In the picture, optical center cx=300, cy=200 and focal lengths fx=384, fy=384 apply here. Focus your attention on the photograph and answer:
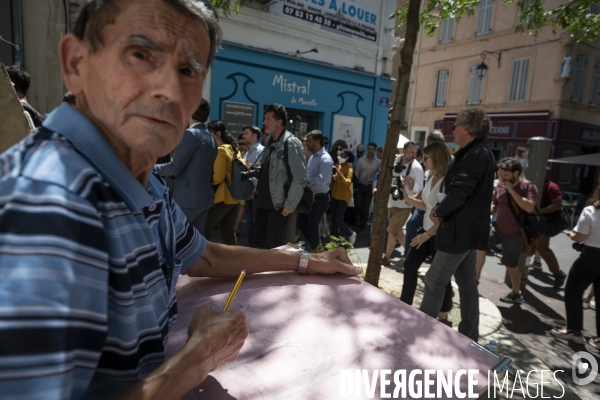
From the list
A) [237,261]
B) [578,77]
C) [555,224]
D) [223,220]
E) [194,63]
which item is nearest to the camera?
[194,63]

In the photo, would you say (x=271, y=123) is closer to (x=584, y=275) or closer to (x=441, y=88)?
(x=584, y=275)

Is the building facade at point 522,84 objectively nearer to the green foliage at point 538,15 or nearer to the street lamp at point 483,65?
the street lamp at point 483,65

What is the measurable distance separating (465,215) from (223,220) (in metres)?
2.97

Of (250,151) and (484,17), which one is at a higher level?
(484,17)

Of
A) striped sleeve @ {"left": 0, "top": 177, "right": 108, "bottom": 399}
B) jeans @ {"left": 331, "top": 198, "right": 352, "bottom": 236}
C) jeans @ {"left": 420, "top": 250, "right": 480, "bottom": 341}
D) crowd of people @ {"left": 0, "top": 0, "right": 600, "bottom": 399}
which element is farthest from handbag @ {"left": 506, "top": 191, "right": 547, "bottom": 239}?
striped sleeve @ {"left": 0, "top": 177, "right": 108, "bottom": 399}

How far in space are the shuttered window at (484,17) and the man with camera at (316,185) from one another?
56.9 ft

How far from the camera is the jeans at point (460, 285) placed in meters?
→ 3.26

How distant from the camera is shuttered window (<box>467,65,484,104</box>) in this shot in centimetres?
1938

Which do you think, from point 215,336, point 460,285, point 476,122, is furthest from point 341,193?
point 215,336

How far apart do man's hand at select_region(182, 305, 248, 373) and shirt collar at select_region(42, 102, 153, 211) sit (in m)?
0.33

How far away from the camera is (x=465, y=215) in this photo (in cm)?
316

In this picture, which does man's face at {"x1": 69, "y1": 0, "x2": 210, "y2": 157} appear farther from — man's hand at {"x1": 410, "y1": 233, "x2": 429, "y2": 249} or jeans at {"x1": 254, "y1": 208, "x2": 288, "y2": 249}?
jeans at {"x1": 254, "y1": 208, "x2": 288, "y2": 249}

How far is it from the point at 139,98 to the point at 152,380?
0.65 meters

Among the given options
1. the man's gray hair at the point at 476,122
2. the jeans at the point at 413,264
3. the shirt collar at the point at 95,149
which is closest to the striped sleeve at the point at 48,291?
the shirt collar at the point at 95,149
